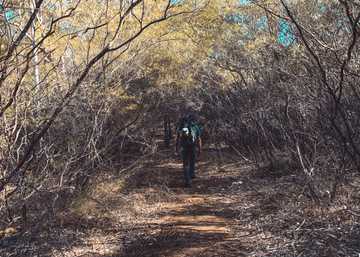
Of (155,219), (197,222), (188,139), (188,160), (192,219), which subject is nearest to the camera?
(197,222)

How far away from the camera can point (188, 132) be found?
980cm

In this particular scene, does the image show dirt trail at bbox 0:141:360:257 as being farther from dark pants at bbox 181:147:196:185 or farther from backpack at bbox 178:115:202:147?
backpack at bbox 178:115:202:147

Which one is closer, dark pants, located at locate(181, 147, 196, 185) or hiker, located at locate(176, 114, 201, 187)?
hiker, located at locate(176, 114, 201, 187)

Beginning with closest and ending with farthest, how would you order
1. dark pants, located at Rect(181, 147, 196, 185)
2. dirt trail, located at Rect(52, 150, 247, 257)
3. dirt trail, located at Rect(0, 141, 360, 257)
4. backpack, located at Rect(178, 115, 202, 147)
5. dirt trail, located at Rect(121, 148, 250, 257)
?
dirt trail, located at Rect(0, 141, 360, 257)
dirt trail, located at Rect(121, 148, 250, 257)
dirt trail, located at Rect(52, 150, 247, 257)
backpack, located at Rect(178, 115, 202, 147)
dark pants, located at Rect(181, 147, 196, 185)

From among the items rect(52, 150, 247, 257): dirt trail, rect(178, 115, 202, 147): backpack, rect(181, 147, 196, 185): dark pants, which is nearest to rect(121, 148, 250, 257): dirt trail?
rect(52, 150, 247, 257): dirt trail

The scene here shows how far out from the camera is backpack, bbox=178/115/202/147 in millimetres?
9827

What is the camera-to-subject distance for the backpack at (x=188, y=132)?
9827 millimetres

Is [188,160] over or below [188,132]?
below

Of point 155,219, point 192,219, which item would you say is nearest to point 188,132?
point 155,219

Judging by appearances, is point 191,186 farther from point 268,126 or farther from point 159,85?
point 159,85

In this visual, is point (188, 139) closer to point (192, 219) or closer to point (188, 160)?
point (188, 160)

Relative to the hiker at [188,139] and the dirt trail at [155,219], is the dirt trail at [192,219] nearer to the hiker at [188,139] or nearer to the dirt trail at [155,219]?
the dirt trail at [155,219]

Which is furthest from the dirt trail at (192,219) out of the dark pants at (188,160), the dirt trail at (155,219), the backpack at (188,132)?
the backpack at (188,132)

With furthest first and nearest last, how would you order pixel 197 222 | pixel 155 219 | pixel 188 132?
pixel 188 132 → pixel 155 219 → pixel 197 222
